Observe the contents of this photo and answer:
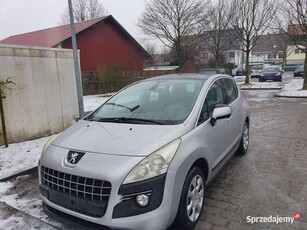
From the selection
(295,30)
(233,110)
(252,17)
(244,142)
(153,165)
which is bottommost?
(244,142)

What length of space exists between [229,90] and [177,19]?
2575 centimetres

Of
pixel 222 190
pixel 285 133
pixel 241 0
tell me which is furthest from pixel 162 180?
pixel 241 0

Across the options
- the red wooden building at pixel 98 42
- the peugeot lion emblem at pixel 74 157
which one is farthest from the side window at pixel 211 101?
the red wooden building at pixel 98 42

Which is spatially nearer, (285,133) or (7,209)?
(7,209)

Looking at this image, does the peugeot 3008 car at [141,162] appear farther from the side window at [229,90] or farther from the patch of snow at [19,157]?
the patch of snow at [19,157]

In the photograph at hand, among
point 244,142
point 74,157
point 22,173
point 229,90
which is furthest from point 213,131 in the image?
point 22,173

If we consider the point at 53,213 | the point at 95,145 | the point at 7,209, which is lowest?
the point at 7,209

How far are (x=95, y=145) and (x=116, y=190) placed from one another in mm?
586

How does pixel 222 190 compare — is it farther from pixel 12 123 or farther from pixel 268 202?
pixel 12 123

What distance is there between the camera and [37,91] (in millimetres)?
6215

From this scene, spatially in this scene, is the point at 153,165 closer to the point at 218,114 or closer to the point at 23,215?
the point at 218,114

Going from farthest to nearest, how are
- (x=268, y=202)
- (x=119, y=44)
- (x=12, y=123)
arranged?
(x=119, y=44) < (x=12, y=123) < (x=268, y=202)

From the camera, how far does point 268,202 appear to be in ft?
10.7
